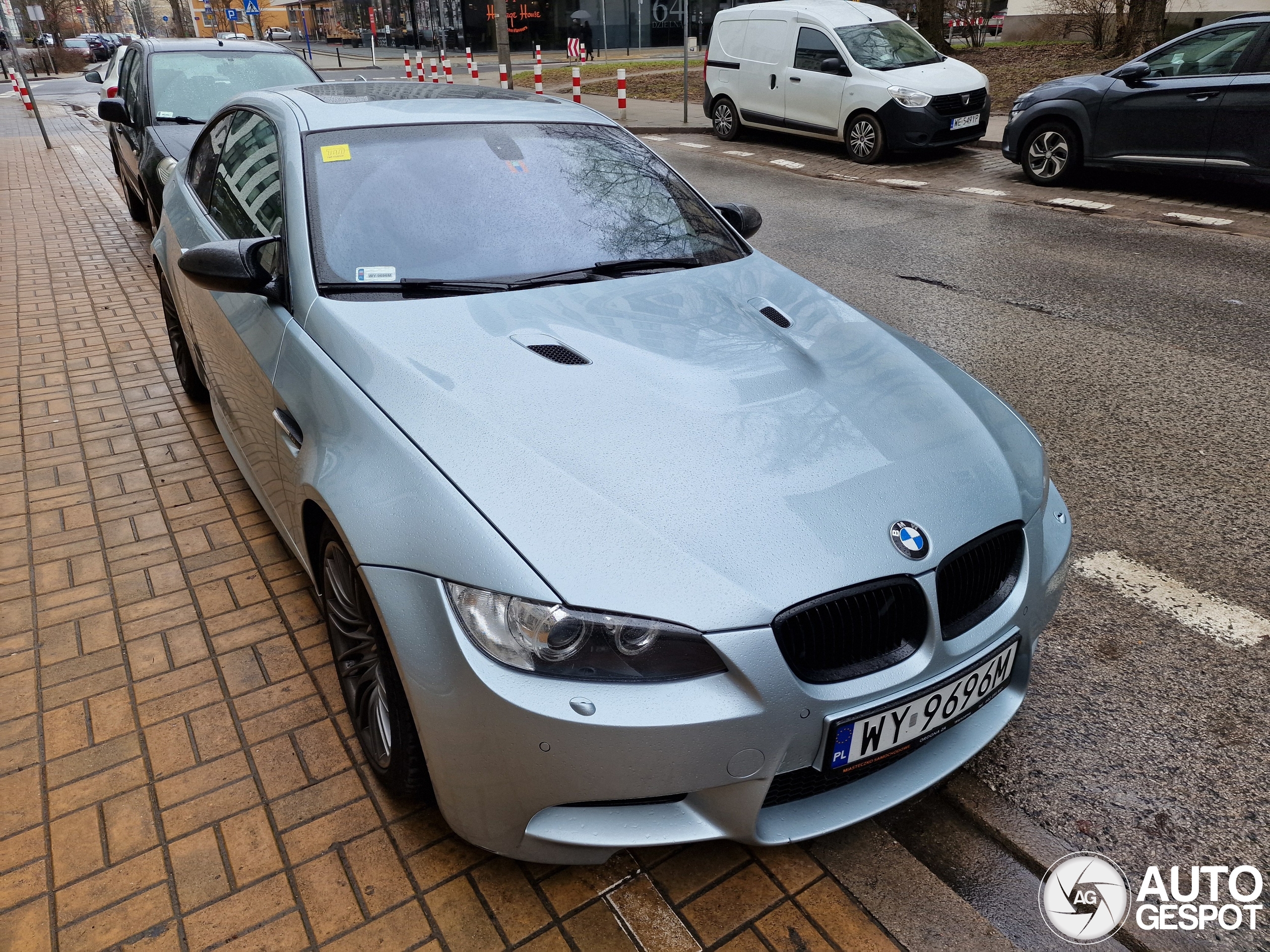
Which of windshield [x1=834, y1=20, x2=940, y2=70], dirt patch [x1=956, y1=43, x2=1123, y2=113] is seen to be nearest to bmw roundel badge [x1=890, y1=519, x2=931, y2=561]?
windshield [x1=834, y1=20, x2=940, y2=70]

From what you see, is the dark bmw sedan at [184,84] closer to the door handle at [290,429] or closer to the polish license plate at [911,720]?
the door handle at [290,429]

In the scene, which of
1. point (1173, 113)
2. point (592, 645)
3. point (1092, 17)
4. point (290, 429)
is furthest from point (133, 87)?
point (1092, 17)

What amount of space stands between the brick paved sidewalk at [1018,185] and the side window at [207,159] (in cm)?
818

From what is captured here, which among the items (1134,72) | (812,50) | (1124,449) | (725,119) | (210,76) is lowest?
(1124,449)

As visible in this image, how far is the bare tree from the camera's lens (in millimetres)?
18266

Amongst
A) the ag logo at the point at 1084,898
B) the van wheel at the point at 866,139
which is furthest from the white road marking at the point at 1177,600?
the van wheel at the point at 866,139

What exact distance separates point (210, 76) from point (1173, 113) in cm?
895

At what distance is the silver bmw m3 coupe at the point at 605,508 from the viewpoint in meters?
1.77

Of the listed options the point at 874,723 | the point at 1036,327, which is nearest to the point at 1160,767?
the point at 874,723

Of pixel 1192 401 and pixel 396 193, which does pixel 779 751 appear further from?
pixel 1192 401

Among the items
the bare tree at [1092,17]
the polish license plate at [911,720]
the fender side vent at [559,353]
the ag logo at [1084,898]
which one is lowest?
the ag logo at [1084,898]

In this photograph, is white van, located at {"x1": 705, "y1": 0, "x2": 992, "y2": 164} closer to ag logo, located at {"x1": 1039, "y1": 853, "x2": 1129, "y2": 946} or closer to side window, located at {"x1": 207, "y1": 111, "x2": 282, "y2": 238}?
side window, located at {"x1": 207, "y1": 111, "x2": 282, "y2": 238}

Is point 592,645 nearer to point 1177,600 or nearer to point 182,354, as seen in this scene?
point 1177,600

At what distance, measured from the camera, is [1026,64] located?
18.1 metres
